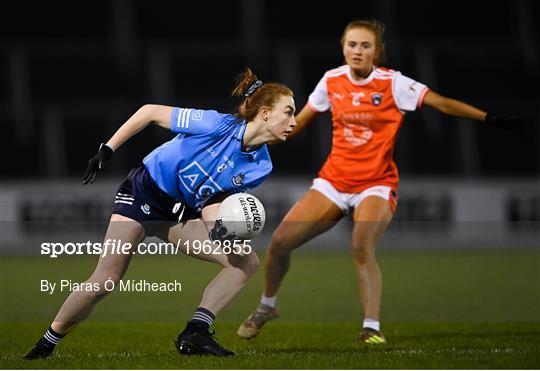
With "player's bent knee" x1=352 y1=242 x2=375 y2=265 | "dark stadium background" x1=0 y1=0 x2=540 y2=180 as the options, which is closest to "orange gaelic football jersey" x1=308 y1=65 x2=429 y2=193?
"player's bent knee" x1=352 y1=242 x2=375 y2=265

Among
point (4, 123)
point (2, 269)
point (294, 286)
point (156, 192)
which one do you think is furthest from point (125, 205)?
point (4, 123)

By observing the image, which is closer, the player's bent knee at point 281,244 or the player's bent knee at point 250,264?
the player's bent knee at point 250,264

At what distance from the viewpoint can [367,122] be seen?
7.60 m

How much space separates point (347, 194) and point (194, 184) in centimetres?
176

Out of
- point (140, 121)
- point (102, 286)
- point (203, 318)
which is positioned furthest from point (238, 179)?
point (102, 286)

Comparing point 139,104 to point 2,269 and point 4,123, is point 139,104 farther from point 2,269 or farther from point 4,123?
point 2,269

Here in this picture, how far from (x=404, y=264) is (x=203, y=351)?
25.9 ft

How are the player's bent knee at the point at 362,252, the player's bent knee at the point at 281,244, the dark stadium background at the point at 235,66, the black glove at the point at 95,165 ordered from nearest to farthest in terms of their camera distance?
the black glove at the point at 95,165, the player's bent knee at the point at 362,252, the player's bent knee at the point at 281,244, the dark stadium background at the point at 235,66

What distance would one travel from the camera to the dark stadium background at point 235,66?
17.0 meters

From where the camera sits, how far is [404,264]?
13703 millimetres

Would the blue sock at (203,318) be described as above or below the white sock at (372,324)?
above

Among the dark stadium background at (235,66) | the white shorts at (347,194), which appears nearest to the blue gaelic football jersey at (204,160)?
the white shorts at (347,194)

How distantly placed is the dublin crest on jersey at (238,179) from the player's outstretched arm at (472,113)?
5.48ft

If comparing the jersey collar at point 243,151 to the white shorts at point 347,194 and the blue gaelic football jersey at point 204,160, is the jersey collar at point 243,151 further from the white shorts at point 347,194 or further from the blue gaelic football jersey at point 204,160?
the white shorts at point 347,194
